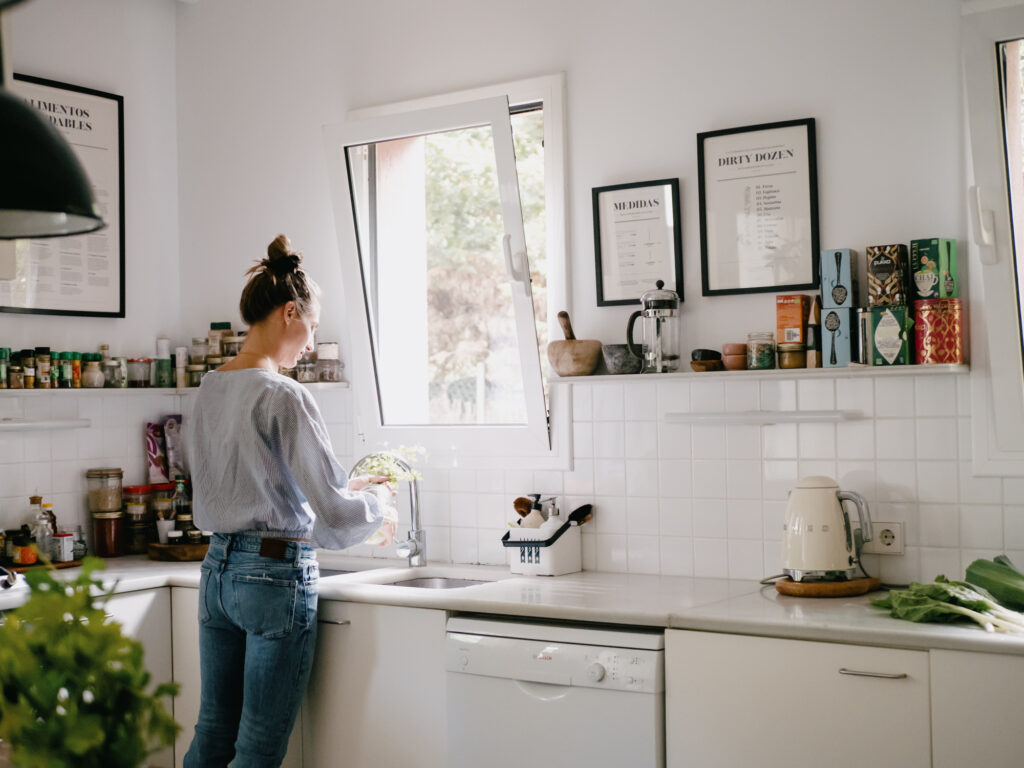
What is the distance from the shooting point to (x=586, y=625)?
2684 mm

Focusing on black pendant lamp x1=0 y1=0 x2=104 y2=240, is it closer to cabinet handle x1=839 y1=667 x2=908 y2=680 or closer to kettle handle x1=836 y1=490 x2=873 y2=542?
cabinet handle x1=839 y1=667 x2=908 y2=680

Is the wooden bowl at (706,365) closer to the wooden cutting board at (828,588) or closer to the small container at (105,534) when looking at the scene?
the wooden cutting board at (828,588)

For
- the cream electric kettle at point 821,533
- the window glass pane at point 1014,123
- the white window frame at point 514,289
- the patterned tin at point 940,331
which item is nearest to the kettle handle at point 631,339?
the white window frame at point 514,289

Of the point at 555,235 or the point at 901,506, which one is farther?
the point at 555,235

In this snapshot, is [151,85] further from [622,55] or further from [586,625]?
[586,625]

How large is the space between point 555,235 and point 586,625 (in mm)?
1281

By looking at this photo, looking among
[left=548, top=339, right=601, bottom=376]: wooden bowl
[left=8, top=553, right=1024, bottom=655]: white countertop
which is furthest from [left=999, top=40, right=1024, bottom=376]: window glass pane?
[left=548, top=339, right=601, bottom=376]: wooden bowl

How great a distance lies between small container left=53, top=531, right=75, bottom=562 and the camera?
11.8ft

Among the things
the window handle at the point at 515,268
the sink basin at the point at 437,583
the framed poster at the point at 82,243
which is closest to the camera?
the window handle at the point at 515,268

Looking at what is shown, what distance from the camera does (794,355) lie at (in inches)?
113

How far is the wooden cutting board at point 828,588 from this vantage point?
265cm

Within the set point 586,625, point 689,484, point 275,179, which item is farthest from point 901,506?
point 275,179

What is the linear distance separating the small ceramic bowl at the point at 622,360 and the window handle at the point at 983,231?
0.96 metres

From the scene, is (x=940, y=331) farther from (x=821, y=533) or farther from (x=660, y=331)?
(x=660, y=331)
